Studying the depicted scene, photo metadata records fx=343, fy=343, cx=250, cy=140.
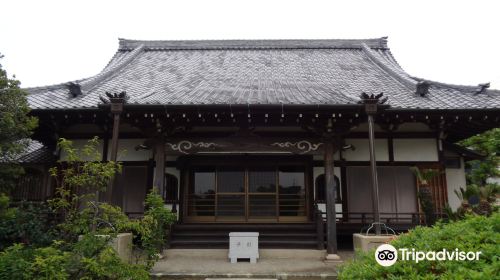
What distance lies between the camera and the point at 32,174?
37.6 feet

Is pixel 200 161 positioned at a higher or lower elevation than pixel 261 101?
lower

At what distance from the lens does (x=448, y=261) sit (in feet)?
9.73

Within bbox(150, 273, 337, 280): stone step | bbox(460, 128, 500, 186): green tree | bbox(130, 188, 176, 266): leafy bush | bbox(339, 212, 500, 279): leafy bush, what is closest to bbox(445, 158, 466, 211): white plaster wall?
bbox(150, 273, 337, 280): stone step

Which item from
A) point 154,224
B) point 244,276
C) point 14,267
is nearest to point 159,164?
point 154,224

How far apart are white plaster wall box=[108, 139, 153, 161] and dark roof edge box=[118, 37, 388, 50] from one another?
7.86 m

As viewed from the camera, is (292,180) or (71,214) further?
(292,180)

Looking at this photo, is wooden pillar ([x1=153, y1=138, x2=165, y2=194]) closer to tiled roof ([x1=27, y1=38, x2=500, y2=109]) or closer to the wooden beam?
Answer: tiled roof ([x1=27, y1=38, x2=500, y2=109])

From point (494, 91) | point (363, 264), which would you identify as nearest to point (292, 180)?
→ point (494, 91)

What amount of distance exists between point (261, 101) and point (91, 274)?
17.7ft

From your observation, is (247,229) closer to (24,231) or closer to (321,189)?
(321,189)

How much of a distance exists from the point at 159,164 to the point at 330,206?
472cm

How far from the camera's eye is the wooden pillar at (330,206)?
29.2 ft

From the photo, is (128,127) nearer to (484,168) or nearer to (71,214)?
(71,214)

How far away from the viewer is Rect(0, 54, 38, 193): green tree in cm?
740
